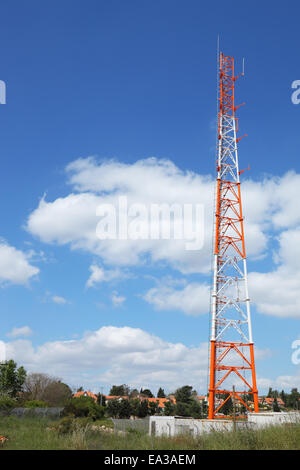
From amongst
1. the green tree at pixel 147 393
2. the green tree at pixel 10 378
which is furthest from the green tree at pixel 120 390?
the green tree at pixel 10 378

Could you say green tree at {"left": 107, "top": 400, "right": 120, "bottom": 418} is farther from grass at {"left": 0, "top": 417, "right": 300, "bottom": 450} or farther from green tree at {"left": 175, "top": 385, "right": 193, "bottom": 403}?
grass at {"left": 0, "top": 417, "right": 300, "bottom": 450}

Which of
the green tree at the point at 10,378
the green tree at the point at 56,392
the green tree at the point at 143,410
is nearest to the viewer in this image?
the green tree at the point at 10,378

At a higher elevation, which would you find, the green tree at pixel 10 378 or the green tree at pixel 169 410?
the green tree at pixel 10 378

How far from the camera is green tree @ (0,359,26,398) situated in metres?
49.8

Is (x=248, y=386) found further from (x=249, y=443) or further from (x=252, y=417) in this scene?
(x=249, y=443)

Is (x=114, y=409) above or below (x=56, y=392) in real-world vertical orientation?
Result: below

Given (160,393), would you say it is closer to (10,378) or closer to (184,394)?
(184,394)

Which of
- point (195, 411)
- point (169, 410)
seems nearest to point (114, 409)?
point (169, 410)

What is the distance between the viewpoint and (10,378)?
50.5m

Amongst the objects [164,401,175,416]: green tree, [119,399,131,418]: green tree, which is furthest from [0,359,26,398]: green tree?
[164,401,175,416]: green tree

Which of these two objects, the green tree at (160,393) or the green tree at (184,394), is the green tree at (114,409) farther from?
the green tree at (160,393)

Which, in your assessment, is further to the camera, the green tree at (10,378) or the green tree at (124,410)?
the green tree at (124,410)

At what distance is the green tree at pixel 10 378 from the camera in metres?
49.8
